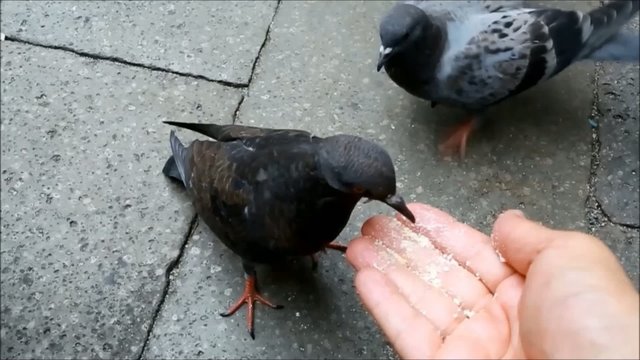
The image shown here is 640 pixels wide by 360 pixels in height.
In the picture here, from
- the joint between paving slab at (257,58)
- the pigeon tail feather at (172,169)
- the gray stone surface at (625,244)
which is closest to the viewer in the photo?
the gray stone surface at (625,244)

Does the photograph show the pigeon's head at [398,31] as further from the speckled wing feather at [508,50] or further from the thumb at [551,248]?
the thumb at [551,248]

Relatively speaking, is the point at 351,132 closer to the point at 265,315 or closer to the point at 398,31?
the point at 398,31

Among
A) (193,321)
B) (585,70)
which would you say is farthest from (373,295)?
(585,70)

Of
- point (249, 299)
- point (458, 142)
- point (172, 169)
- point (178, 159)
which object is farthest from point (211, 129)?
point (458, 142)

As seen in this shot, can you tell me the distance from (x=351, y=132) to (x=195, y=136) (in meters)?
0.66

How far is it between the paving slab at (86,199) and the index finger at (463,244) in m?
1.03

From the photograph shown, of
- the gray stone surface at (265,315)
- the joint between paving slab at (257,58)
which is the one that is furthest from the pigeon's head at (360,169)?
the joint between paving slab at (257,58)

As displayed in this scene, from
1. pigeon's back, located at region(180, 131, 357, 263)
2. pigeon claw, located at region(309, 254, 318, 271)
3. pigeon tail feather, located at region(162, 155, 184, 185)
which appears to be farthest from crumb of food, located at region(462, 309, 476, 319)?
pigeon tail feather, located at region(162, 155, 184, 185)

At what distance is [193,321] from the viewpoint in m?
3.02

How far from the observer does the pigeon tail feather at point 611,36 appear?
134 inches

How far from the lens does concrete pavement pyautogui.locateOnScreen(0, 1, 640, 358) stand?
302 cm

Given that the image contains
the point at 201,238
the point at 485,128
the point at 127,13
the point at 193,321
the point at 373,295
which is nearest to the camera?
the point at 373,295

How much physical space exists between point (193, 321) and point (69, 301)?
0.47m

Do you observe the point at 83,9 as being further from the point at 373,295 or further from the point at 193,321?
the point at 373,295
